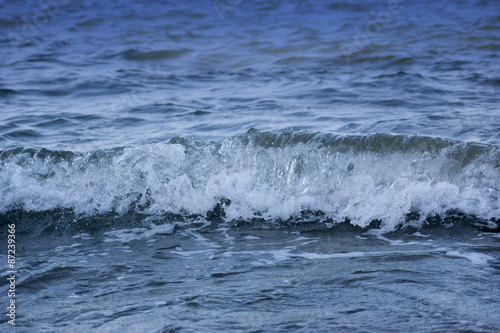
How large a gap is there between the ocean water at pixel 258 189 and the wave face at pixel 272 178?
19 millimetres

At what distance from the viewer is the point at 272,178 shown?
5453mm

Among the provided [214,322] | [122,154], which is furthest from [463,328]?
[122,154]

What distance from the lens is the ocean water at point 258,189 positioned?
304cm

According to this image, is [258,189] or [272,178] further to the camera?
[272,178]

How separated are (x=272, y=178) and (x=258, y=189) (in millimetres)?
252

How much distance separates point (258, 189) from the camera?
17.3 feet

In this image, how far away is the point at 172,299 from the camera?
315 centimetres

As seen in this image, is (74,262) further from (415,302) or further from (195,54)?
(195,54)

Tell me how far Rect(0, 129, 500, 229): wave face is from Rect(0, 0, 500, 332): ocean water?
0.06 feet

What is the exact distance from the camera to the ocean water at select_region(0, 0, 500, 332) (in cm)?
304

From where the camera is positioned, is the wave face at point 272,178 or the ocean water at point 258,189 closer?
the ocean water at point 258,189

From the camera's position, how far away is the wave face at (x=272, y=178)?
4824 millimetres

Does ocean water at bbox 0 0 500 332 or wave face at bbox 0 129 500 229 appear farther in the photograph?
wave face at bbox 0 129 500 229

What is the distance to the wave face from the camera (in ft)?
15.8
